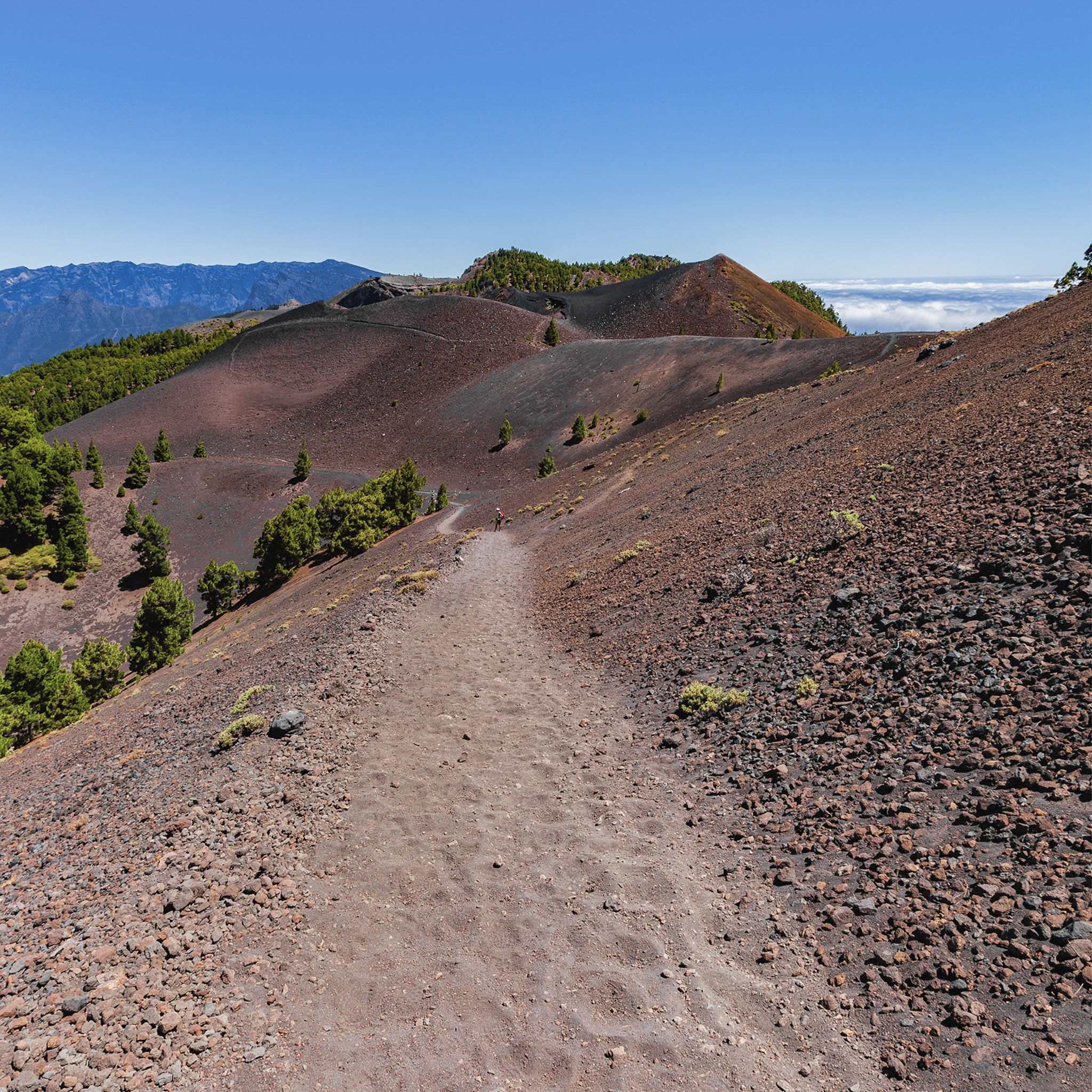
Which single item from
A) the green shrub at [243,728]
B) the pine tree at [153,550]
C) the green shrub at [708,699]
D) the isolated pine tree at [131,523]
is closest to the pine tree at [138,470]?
the isolated pine tree at [131,523]

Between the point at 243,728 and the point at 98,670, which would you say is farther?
the point at 98,670

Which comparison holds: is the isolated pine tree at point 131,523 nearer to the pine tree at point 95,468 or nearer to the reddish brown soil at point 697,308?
the pine tree at point 95,468

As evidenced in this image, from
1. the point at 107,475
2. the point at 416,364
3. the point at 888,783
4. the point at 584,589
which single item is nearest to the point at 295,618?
the point at 584,589

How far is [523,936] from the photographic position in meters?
8.20

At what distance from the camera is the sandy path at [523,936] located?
6.54 meters

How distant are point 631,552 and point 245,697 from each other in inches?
523

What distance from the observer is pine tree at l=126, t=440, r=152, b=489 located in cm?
6138

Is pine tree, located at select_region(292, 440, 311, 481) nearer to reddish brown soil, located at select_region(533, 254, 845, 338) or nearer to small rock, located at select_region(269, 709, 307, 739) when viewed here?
reddish brown soil, located at select_region(533, 254, 845, 338)

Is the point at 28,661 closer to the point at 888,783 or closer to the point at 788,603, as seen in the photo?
the point at 788,603

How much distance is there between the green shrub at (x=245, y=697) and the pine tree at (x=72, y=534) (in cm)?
4578

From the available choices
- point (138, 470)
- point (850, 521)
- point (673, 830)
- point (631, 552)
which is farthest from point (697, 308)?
point (673, 830)

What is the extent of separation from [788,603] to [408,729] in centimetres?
960

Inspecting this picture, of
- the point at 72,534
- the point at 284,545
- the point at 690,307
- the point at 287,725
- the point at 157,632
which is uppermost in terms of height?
the point at 690,307

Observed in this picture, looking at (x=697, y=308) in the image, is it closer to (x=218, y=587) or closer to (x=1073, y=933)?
(x=218, y=587)
